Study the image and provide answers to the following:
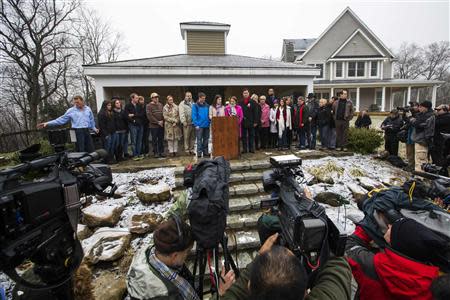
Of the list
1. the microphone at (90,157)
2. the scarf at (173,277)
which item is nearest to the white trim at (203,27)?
the microphone at (90,157)

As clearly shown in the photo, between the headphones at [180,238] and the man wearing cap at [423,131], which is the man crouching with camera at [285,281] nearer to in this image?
the headphones at [180,238]

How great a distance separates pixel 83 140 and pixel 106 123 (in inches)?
27.1

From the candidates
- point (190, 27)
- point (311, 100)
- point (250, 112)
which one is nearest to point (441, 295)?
point (250, 112)

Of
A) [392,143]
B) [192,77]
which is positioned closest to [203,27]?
[192,77]

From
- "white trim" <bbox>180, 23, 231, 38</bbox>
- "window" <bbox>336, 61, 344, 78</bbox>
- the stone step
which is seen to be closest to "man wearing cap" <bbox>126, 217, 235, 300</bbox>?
the stone step

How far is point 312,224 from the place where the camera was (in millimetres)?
1220

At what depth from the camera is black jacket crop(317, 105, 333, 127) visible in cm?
685

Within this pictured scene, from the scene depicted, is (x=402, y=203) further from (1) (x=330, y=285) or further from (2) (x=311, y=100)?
(2) (x=311, y=100)

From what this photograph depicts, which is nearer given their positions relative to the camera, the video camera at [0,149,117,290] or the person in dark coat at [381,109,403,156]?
the video camera at [0,149,117,290]

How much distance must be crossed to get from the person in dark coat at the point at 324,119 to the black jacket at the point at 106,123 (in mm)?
5844

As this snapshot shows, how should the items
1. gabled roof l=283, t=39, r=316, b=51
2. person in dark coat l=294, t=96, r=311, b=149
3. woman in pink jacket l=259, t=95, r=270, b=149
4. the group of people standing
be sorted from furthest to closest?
gabled roof l=283, t=39, r=316, b=51 < person in dark coat l=294, t=96, r=311, b=149 < woman in pink jacket l=259, t=95, r=270, b=149 < the group of people standing

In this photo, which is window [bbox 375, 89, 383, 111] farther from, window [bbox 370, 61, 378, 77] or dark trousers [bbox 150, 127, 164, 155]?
dark trousers [bbox 150, 127, 164, 155]

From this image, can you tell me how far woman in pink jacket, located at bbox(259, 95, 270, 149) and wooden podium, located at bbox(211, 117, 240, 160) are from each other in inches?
51.3

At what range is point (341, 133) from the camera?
7.00 m
